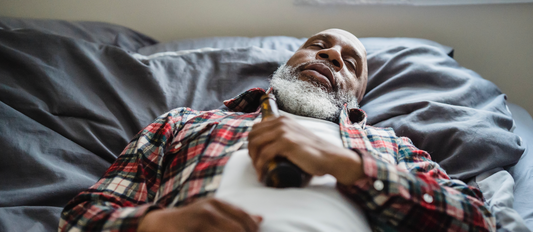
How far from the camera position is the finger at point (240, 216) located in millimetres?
542

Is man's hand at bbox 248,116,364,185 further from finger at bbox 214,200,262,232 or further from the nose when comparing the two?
the nose

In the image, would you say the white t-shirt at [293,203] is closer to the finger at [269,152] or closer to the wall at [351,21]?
the finger at [269,152]

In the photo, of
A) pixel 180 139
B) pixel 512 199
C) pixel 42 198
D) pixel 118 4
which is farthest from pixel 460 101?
pixel 118 4

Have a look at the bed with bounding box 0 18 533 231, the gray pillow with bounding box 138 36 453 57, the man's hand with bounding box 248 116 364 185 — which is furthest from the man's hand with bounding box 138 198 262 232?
the gray pillow with bounding box 138 36 453 57

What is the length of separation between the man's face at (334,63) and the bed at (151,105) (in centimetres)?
12

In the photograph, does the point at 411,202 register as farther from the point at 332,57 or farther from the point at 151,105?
the point at 151,105

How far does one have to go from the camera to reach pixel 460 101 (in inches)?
43.8

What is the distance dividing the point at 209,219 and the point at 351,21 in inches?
56.0

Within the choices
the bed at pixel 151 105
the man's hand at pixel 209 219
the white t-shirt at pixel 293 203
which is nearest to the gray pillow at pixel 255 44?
the bed at pixel 151 105

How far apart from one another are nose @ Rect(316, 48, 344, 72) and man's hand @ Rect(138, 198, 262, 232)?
2.25ft

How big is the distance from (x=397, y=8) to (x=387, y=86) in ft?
1.92

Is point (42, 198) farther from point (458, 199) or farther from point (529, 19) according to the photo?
point (529, 19)

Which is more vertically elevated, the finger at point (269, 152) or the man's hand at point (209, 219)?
the finger at point (269, 152)

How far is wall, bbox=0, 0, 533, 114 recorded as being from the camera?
1.57 meters
